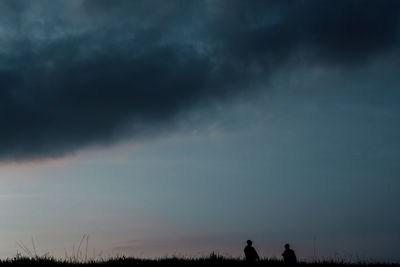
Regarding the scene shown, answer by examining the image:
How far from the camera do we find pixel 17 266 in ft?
73.9

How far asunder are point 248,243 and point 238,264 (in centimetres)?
127

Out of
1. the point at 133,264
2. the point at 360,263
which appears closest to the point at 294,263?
the point at 360,263

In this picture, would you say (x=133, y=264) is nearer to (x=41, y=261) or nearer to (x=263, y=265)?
(x=41, y=261)

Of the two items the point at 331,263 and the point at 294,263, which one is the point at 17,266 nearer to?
the point at 294,263

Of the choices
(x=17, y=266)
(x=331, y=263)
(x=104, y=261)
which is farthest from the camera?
(x=331, y=263)

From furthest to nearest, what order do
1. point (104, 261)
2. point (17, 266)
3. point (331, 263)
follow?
point (331, 263) < point (104, 261) < point (17, 266)

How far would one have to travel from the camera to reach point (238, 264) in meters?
24.3

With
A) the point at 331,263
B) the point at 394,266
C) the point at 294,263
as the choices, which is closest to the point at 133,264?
the point at 294,263

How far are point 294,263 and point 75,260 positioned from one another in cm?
861

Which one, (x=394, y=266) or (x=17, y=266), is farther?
(x=394, y=266)

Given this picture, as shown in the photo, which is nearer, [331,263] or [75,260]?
[75,260]

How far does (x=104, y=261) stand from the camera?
2398 cm

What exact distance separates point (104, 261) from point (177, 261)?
2830 millimetres

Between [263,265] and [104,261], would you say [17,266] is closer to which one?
[104,261]
